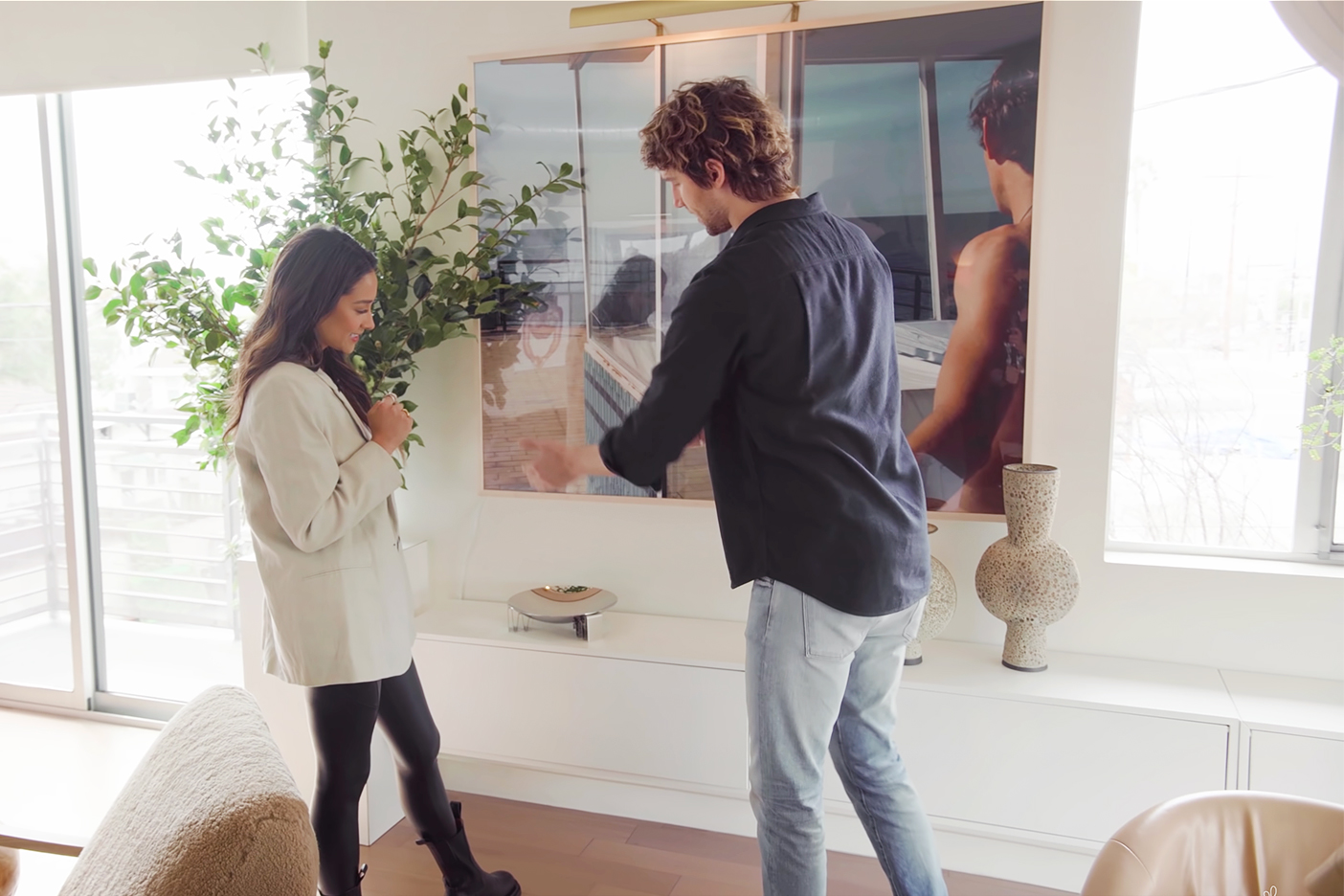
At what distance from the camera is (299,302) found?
178 cm

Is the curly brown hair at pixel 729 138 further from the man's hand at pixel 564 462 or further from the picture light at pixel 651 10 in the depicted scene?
the picture light at pixel 651 10

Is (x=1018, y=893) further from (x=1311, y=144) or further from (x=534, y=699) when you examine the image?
(x=1311, y=144)

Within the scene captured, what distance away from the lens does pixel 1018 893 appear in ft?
7.23

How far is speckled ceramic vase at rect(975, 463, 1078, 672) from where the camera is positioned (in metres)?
2.10

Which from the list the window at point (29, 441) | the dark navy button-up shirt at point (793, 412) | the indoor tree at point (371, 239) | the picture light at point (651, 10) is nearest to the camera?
the dark navy button-up shirt at point (793, 412)

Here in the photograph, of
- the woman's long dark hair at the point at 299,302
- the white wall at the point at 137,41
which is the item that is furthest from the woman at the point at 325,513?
the white wall at the point at 137,41

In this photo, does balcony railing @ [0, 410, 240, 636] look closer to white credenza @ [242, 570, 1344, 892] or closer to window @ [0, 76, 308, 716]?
window @ [0, 76, 308, 716]

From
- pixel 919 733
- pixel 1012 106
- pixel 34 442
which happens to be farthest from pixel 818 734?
pixel 34 442

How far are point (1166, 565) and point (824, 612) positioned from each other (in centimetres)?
121

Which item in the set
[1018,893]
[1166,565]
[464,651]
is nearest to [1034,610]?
[1166,565]

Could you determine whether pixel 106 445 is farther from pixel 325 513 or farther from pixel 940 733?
pixel 940 733

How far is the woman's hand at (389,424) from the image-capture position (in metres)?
1.84

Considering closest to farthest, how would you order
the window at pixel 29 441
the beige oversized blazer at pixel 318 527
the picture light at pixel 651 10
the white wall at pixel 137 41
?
the beige oversized blazer at pixel 318 527, the picture light at pixel 651 10, the white wall at pixel 137 41, the window at pixel 29 441

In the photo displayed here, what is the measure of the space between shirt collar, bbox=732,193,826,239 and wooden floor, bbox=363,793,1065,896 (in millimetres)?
1588
